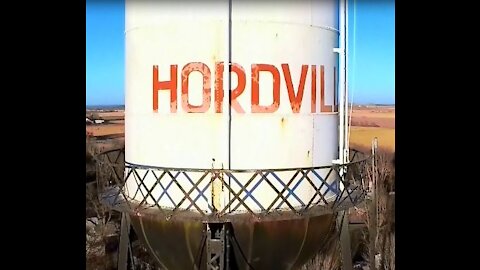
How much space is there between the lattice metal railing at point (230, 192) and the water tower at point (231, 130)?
2 cm

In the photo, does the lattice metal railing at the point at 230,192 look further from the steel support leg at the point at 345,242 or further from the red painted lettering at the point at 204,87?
the red painted lettering at the point at 204,87

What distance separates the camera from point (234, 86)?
7.79 meters

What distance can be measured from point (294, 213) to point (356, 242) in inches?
712

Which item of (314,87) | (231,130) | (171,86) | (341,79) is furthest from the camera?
(341,79)

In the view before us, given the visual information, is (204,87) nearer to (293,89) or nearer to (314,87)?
(293,89)

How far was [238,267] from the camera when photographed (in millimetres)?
8188

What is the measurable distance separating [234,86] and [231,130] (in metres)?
0.66

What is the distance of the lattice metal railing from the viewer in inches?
300

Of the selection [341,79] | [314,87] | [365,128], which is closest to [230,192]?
[314,87]

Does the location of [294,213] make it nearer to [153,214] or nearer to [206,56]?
[153,214]

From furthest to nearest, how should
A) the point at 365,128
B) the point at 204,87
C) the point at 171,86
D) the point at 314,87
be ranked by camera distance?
the point at 365,128 < the point at 314,87 < the point at 171,86 < the point at 204,87

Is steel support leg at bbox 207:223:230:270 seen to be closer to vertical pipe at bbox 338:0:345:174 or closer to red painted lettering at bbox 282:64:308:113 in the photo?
red painted lettering at bbox 282:64:308:113

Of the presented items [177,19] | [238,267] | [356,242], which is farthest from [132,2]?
[356,242]

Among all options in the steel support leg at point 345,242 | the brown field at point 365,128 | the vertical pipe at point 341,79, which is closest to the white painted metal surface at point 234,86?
the vertical pipe at point 341,79
